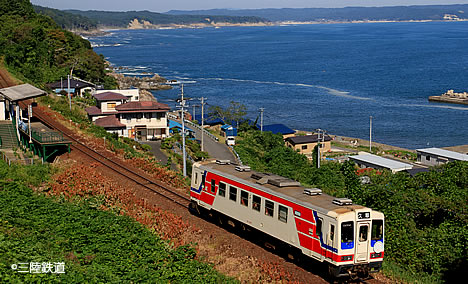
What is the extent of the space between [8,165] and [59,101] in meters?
20.4

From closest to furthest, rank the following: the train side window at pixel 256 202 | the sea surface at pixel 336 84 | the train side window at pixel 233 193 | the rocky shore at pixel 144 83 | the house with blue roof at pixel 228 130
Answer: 1. the train side window at pixel 256 202
2. the train side window at pixel 233 193
3. the house with blue roof at pixel 228 130
4. the sea surface at pixel 336 84
5. the rocky shore at pixel 144 83

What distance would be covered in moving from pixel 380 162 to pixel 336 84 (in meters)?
53.2

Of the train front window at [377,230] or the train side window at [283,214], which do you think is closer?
the train front window at [377,230]

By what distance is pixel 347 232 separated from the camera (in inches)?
448

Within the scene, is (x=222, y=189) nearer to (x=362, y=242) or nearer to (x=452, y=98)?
(x=362, y=242)

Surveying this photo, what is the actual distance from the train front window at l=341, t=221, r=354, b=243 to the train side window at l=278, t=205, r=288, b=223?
1.76 meters

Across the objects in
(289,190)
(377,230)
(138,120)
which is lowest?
(138,120)

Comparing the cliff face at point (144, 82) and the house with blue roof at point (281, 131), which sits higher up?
the cliff face at point (144, 82)

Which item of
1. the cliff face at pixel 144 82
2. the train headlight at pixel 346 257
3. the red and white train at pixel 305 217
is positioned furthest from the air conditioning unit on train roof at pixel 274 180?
the cliff face at pixel 144 82

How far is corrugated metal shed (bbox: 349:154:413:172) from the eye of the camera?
40900 millimetres

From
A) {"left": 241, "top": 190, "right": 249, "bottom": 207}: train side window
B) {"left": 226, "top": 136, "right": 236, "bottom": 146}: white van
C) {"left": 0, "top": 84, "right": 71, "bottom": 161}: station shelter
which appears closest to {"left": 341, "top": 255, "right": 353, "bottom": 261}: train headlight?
{"left": 241, "top": 190, "right": 249, "bottom": 207}: train side window

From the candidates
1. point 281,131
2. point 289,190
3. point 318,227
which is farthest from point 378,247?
point 281,131

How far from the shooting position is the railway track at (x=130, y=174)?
18278 millimetres

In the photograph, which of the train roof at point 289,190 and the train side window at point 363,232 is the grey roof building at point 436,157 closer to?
the train roof at point 289,190
